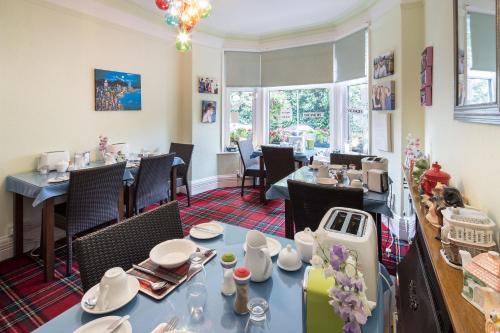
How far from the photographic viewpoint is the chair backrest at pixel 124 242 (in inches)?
41.6

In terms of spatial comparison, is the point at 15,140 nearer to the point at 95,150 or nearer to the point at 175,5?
the point at 95,150

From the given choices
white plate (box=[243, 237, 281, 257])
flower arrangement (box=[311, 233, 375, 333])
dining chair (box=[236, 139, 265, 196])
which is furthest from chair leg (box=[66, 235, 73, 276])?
dining chair (box=[236, 139, 265, 196])

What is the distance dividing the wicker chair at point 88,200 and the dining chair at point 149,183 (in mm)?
331

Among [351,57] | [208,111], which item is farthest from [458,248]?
[208,111]

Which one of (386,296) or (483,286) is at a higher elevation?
(483,286)

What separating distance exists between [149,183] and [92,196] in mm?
698

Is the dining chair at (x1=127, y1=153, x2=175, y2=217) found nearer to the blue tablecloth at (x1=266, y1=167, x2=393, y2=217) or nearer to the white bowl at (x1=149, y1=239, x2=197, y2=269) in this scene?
the blue tablecloth at (x1=266, y1=167, x2=393, y2=217)

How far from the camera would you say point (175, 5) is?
2.26 metres

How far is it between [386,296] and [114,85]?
11.9 feet

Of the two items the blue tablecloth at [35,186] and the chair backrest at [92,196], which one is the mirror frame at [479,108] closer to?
the chair backrest at [92,196]

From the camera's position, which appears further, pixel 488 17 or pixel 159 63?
pixel 159 63

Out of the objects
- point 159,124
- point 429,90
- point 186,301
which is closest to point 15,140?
point 159,124

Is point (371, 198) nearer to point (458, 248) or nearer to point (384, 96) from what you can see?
point (458, 248)

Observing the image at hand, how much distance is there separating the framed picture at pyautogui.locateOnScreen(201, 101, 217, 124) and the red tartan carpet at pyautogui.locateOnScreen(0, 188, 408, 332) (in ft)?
5.08
